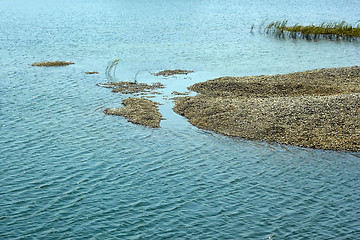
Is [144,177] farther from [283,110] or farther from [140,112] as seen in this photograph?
[283,110]

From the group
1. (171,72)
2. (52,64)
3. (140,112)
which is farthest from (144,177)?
(52,64)

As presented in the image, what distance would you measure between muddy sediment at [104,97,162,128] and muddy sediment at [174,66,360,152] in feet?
6.84

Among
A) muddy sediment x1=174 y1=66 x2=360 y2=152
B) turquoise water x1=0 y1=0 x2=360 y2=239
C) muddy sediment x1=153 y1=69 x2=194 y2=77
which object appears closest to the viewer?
turquoise water x1=0 y1=0 x2=360 y2=239

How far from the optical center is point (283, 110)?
28.2m

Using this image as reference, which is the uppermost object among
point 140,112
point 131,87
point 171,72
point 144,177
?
point 171,72

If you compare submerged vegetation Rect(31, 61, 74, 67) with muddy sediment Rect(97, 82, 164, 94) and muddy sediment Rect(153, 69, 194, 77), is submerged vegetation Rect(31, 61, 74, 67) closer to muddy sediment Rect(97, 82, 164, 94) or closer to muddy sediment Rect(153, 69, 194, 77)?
muddy sediment Rect(97, 82, 164, 94)

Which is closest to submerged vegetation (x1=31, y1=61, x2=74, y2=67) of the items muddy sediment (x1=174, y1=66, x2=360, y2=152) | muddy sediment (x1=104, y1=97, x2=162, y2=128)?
muddy sediment (x1=104, y1=97, x2=162, y2=128)

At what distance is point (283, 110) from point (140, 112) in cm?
1044

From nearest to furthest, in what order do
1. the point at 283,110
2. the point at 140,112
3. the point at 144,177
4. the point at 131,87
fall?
the point at 144,177, the point at 283,110, the point at 140,112, the point at 131,87

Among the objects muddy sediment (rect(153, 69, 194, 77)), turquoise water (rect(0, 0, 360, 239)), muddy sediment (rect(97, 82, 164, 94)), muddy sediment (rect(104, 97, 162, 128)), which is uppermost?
muddy sediment (rect(153, 69, 194, 77))

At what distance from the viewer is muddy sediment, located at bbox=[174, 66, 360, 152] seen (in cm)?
2567

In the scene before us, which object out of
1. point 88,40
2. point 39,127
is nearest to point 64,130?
point 39,127

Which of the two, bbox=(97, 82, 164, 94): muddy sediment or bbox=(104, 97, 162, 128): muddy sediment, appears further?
bbox=(97, 82, 164, 94): muddy sediment

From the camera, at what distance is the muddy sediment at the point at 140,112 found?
2911cm
